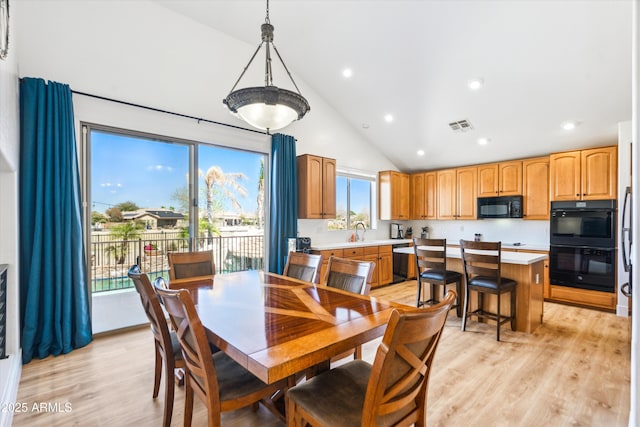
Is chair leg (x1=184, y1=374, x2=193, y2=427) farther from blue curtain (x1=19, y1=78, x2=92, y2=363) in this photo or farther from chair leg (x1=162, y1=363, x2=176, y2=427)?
blue curtain (x1=19, y1=78, x2=92, y2=363)

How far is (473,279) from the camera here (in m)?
3.43

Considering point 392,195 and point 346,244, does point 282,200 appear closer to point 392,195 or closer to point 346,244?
point 346,244

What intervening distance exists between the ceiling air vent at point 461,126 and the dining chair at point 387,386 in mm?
4281

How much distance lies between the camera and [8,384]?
1.99m

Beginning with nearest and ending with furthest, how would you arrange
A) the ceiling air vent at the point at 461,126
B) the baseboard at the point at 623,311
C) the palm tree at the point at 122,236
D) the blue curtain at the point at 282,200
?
1. the palm tree at the point at 122,236
2. the baseboard at the point at 623,311
3. the blue curtain at the point at 282,200
4. the ceiling air vent at the point at 461,126

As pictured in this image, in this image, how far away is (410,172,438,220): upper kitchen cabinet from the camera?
20.8ft

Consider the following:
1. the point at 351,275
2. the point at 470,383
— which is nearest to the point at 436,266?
the point at 470,383

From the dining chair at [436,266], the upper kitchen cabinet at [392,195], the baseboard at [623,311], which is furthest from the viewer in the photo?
the upper kitchen cabinet at [392,195]

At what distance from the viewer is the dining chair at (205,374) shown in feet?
4.41

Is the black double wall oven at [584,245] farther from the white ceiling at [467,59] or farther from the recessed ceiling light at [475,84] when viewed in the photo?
the recessed ceiling light at [475,84]

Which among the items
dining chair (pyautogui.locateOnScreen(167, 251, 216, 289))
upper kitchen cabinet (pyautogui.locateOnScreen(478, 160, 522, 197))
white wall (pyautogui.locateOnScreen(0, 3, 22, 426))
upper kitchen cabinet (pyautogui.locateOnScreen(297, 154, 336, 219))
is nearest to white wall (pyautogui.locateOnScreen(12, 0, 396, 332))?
white wall (pyautogui.locateOnScreen(0, 3, 22, 426))

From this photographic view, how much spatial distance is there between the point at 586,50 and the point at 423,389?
398 centimetres

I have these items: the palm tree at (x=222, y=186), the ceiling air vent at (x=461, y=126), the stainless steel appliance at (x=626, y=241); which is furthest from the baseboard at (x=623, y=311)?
the palm tree at (x=222, y=186)

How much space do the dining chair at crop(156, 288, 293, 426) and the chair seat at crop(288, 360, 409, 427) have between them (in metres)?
0.24
